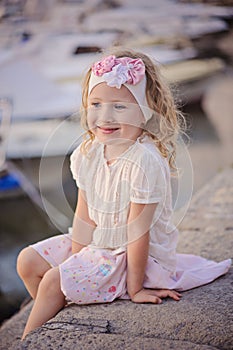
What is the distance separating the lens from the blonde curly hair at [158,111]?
2.09 metres

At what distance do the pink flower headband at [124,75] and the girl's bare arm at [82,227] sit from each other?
366 millimetres

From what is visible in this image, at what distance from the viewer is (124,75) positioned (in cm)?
200

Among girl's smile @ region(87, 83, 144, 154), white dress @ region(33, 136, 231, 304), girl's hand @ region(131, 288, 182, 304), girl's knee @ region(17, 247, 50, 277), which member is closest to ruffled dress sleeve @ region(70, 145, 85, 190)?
white dress @ region(33, 136, 231, 304)

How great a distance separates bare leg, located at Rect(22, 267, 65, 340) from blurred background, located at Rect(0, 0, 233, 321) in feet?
7.47

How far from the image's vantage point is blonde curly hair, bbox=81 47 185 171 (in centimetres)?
209

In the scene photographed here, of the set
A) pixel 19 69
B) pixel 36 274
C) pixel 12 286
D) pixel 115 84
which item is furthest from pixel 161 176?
pixel 19 69

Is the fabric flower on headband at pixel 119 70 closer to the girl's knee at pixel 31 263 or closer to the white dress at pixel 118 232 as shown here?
the white dress at pixel 118 232

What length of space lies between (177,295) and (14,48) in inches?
231

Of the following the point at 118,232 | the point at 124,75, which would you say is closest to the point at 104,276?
the point at 118,232

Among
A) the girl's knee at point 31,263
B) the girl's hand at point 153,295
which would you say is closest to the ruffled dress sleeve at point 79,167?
the girl's knee at point 31,263

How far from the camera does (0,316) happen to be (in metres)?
3.52

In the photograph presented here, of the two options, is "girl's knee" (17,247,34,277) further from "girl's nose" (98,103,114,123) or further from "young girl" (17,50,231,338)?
"girl's nose" (98,103,114,123)

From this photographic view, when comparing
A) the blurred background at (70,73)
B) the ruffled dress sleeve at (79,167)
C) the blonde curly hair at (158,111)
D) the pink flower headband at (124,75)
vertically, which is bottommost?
the blurred background at (70,73)

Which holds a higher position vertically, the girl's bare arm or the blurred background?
the girl's bare arm
